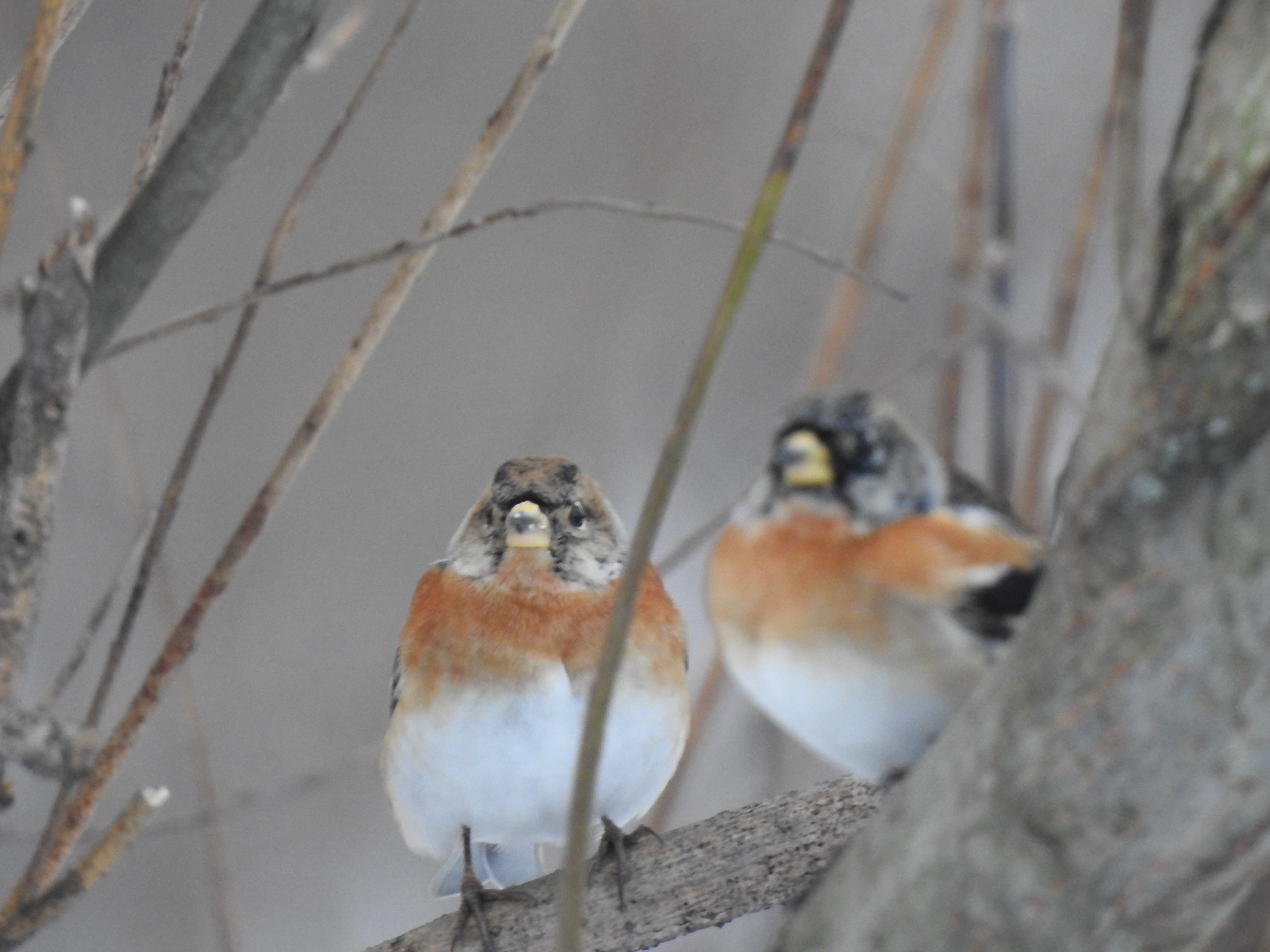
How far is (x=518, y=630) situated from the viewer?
90 centimetres

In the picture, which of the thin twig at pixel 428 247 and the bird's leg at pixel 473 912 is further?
A: the bird's leg at pixel 473 912

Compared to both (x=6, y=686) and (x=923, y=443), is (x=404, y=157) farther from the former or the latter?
(x=6, y=686)

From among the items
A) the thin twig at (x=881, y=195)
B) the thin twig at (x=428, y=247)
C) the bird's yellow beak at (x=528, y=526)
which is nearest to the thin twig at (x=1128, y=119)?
the thin twig at (x=428, y=247)

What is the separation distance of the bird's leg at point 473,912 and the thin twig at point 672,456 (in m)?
0.39

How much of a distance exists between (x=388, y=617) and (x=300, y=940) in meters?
0.51

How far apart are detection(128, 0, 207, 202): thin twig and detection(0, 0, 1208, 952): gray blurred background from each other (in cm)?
120

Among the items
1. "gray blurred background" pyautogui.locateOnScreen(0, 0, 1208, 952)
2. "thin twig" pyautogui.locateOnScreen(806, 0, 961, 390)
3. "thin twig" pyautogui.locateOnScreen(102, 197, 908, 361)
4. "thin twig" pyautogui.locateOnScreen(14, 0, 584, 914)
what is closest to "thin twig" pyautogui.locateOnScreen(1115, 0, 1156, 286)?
"thin twig" pyautogui.locateOnScreen(102, 197, 908, 361)

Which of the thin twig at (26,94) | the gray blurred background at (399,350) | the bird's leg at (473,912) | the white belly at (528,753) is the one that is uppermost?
the gray blurred background at (399,350)

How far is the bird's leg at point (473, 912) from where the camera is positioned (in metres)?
0.83

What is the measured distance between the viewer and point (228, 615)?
2045mm

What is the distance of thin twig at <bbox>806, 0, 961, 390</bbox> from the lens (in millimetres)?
1148

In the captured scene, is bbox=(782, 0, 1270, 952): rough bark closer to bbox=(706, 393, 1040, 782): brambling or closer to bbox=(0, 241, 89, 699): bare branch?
bbox=(706, 393, 1040, 782): brambling

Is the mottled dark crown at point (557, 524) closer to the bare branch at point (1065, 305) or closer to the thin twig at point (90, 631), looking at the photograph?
the thin twig at point (90, 631)

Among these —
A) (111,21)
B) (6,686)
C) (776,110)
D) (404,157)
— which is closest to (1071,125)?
(776,110)
